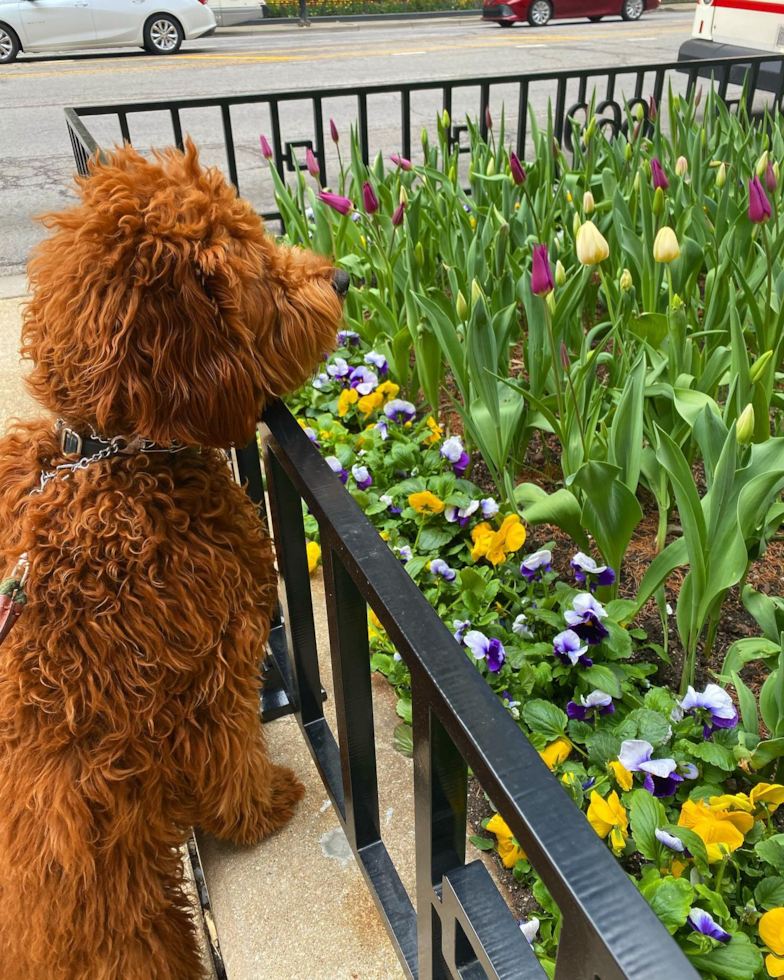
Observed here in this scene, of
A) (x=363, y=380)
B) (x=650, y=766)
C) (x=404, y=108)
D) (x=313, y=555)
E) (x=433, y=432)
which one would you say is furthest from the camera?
(x=404, y=108)

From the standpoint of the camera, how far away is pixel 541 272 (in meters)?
1.72

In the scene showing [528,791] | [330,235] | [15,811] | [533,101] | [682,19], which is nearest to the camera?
[528,791]

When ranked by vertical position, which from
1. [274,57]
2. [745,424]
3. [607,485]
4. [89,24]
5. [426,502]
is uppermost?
[745,424]

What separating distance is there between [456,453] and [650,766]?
44.9 inches

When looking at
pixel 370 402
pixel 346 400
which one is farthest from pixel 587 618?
pixel 346 400

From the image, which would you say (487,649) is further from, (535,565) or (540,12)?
(540,12)

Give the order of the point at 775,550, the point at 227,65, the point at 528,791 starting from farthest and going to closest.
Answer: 1. the point at 227,65
2. the point at 775,550
3. the point at 528,791

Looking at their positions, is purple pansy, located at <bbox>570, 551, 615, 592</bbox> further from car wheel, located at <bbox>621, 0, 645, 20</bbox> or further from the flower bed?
car wheel, located at <bbox>621, 0, 645, 20</bbox>

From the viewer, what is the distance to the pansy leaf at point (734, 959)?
3.84 ft

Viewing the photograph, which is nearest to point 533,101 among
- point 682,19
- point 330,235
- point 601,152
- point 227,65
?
point 227,65

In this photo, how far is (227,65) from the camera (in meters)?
13.7

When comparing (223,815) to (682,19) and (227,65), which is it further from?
(682,19)

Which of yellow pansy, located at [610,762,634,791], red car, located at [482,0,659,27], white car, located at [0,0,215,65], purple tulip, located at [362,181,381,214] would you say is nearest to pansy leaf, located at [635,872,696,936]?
yellow pansy, located at [610,762,634,791]

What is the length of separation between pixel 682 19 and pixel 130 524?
25.0 m
